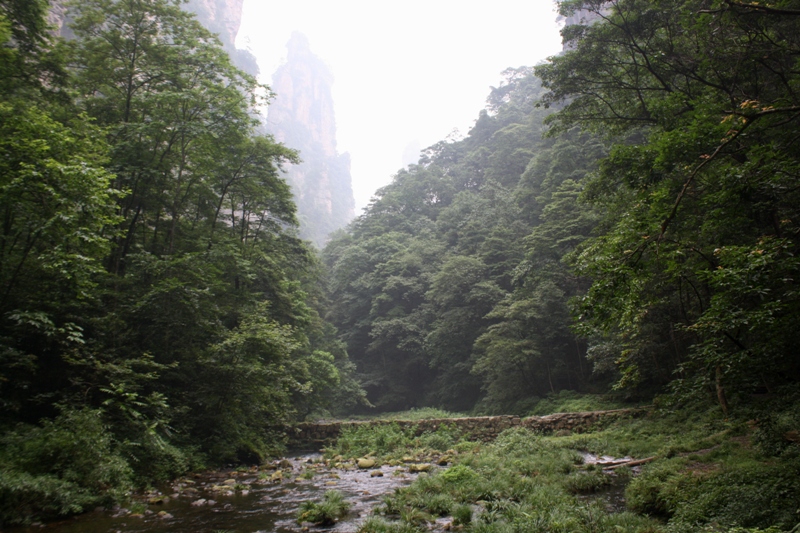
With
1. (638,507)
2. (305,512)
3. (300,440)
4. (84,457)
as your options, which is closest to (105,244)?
(84,457)


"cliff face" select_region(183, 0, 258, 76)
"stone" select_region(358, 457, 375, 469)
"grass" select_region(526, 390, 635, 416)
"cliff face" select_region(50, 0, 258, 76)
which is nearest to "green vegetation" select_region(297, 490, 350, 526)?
"stone" select_region(358, 457, 375, 469)

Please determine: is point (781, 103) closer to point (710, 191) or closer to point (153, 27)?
point (710, 191)

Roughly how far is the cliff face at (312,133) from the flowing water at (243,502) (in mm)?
82731

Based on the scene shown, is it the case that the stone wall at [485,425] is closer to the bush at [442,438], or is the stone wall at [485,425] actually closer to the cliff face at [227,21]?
the bush at [442,438]

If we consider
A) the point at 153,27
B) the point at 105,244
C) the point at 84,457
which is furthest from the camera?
the point at 153,27

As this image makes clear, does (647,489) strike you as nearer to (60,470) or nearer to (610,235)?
(610,235)

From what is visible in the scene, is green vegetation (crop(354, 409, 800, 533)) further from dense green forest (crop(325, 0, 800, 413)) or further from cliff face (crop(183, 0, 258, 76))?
cliff face (crop(183, 0, 258, 76))

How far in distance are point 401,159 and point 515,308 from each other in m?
120

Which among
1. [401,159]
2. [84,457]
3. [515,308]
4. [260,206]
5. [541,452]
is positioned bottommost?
[541,452]

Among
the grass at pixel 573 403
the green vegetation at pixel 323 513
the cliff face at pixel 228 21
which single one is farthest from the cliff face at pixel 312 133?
the green vegetation at pixel 323 513

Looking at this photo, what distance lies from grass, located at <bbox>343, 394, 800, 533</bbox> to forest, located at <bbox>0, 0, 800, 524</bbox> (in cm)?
83

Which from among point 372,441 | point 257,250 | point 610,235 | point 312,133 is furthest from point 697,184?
point 312,133

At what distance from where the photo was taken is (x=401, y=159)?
134875 millimetres

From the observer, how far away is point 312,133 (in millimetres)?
108312
